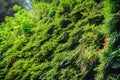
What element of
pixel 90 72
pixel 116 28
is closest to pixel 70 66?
pixel 90 72

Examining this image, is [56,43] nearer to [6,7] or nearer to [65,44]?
[65,44]

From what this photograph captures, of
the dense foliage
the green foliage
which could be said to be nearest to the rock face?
the dense foliage

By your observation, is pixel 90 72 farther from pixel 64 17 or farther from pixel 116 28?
pixel 64 17


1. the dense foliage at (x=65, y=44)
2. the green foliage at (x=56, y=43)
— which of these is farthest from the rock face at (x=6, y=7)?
the green foliage at (x=56, y=43)

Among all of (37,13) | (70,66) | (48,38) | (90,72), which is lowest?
(90,72)

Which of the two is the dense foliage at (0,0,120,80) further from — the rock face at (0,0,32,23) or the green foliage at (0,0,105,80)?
the rock face at (0,0,32,23)

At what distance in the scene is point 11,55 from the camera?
8961 mm

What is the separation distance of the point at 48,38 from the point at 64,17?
2.84 feet

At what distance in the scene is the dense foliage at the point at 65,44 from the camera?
16.1ft

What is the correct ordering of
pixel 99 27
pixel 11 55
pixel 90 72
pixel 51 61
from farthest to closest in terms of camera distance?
1. pixel 11 55
2. pixel 51 61
3. pixel 99 27
4. pixel 90 72

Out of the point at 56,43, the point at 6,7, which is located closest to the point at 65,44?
the point at 56,43

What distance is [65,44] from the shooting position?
686cm

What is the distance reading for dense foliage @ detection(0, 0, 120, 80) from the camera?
4918mm

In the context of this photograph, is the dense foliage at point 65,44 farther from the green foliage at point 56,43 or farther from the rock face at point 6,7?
the rock face at point 6,7
